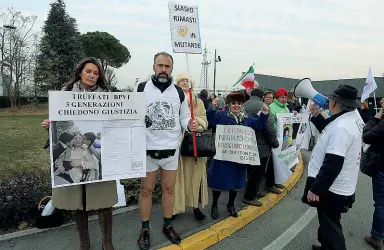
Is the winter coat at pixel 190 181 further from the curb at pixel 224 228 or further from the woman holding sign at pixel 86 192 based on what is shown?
the woman holding sign at pixel 86 192

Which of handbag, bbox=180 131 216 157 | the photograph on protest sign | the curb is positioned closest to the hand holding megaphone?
handbag, bbox=180 131 216 157

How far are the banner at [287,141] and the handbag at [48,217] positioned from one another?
3.55 m

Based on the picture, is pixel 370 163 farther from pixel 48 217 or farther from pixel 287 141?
pixel 48 217

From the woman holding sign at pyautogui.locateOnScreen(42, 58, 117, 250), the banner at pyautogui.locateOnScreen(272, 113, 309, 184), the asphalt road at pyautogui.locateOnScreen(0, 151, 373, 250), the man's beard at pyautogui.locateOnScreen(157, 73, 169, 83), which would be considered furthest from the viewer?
the banner at pyautogui.locateOnScreen(272, 113, 309, 184)

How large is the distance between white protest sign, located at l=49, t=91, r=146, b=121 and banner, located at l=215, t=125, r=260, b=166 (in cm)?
168

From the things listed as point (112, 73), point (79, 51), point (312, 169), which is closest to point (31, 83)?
point (79, 51)

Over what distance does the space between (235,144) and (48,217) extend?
2.53 meters

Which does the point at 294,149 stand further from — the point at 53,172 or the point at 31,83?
the point at 31,83

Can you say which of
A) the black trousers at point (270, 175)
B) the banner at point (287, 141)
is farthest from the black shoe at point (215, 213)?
the black trousers at point (270, 175)

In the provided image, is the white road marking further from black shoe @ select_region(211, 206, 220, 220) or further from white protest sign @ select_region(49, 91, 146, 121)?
white protest sign @ select_region(49, 91, 146, 121)

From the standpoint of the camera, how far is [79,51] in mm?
36250

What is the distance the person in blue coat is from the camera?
4.38 meters

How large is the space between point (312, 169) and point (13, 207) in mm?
3431

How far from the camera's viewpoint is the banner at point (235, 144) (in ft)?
14.4
